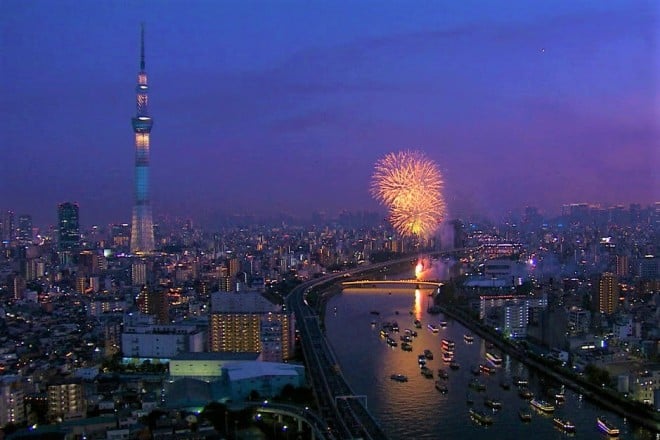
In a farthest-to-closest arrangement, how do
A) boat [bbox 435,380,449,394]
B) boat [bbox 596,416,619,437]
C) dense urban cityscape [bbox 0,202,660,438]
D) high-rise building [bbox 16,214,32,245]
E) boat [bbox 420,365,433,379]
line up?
high-rise building [bbox 16,214,32,245] < boat [bbox 420,365,433,379] < boat [bbox 435,380,449,394] < dense urban cityscape [bbox 0,202,660,438] < boat [bbox 596,416,619,437]

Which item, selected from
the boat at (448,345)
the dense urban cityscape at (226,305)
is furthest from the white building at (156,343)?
the boat at (448,345)

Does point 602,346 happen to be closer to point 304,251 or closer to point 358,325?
point 358,325

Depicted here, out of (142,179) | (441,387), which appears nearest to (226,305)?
(441,387)

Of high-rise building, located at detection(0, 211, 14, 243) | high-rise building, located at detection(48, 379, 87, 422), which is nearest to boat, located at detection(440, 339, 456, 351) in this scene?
→ high-rise building, located at detection(48, 379, 87, 422)

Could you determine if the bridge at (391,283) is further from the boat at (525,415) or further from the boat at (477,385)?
the boat at (525,415)

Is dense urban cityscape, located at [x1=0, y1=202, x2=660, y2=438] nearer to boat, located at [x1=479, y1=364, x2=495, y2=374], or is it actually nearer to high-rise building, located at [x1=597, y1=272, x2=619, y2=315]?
high-rise building, located at [x1=597, y1=272, x2=619, y2=315]
